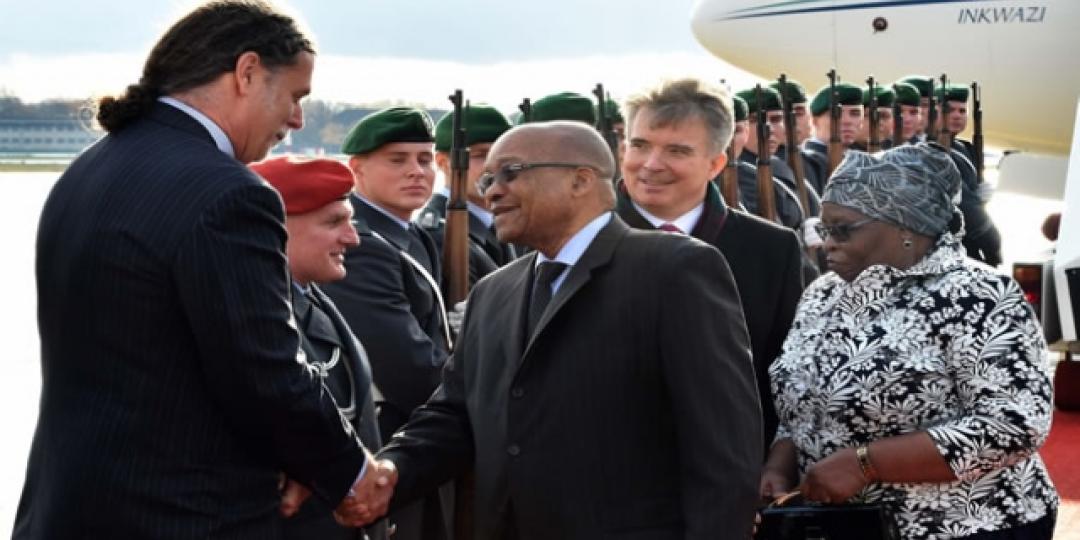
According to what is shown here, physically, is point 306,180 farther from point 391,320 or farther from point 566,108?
point 566,108

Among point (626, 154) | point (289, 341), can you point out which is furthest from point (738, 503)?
point (626, 154)

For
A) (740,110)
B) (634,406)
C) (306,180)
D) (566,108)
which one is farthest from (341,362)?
(740,110)

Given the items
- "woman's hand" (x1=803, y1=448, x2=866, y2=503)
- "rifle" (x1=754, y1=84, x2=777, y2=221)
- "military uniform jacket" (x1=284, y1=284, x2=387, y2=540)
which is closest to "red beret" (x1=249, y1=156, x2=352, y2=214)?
"military uniform jacket" (x1=284, y1=284, x2=387, y2=540)

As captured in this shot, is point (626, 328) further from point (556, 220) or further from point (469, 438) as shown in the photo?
point (469, 438)

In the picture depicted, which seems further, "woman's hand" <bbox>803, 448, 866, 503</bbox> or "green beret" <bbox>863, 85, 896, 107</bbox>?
"green beret" <bbox>863, 85, 896, 107</bbox>

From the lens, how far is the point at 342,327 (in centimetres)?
355

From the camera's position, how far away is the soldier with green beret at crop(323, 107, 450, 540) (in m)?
4.27

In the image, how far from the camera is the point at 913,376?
3475mm

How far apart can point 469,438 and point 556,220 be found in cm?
48

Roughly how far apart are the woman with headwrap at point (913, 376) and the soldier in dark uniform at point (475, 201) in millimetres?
1649

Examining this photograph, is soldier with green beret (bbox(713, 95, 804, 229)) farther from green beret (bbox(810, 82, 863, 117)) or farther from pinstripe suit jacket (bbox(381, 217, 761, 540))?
pinstripe suit jacket (bbox(381, 217, 761, 540))

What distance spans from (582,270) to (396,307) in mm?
1178

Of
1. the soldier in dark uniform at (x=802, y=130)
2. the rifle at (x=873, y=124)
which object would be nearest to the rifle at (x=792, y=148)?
the soldier in dark uniform at (x=802, y=130)

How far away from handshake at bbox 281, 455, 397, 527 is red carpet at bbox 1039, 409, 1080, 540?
125 inches
